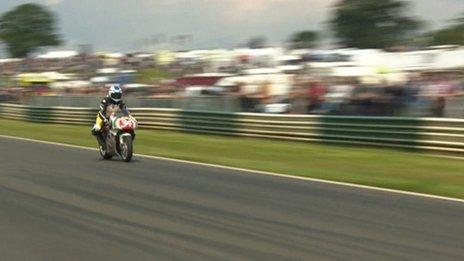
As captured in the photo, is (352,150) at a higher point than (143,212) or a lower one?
lower

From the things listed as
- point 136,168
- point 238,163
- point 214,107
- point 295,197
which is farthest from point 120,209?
point 214,107

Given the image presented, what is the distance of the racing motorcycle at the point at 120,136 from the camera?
1566 centimetres

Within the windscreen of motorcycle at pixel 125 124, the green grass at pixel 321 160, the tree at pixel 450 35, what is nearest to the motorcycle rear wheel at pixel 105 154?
the windscreen of motorcycle at pixel 125 124

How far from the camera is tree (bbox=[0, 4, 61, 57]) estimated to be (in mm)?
143125

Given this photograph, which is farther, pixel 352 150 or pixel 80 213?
pixel 352 150

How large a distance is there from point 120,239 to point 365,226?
250 centimetres

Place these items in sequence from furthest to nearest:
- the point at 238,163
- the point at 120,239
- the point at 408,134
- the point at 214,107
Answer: the point at 214,107 < the point at 408,134 < the point at 238,163 < the point at 120,239

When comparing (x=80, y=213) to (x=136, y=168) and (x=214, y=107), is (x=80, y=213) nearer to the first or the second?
(x=136, y=168)

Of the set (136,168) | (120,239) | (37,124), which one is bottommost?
(37,124)

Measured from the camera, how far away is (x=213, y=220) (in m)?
8.14

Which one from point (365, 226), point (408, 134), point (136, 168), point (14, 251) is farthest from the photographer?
point (408, 134)

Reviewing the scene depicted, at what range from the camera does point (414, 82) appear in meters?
17.9

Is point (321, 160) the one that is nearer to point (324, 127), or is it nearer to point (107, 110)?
point (324, 127)

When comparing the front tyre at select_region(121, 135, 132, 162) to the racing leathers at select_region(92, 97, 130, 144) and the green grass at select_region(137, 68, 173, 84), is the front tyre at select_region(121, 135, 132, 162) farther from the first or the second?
the green grass at select_region(137, 68, 173, 84)
